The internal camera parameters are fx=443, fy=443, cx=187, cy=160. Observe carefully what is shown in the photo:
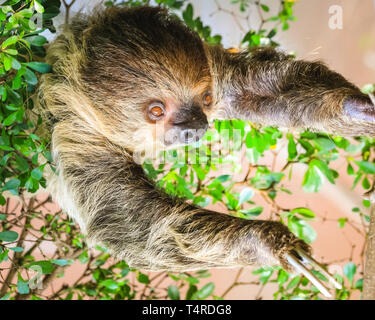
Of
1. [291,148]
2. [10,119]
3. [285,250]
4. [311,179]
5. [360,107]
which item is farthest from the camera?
[291,148]

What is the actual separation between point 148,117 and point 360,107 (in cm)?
107

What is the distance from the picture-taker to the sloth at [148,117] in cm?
220

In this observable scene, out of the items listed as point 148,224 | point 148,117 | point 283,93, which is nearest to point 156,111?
point 148,117

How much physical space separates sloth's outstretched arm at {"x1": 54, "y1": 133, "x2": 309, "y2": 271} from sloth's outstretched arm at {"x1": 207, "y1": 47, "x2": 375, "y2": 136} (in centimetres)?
72

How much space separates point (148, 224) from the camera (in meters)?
2.34

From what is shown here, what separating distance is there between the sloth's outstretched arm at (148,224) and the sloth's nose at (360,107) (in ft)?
2.14

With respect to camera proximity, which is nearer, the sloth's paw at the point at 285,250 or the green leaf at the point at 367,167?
the sloth's paw at the point at 285,250

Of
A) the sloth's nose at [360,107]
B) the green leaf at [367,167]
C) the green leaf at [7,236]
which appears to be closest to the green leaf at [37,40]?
the green leaf at [7,236]

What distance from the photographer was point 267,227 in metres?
2.03

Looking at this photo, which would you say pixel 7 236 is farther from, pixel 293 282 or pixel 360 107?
pixel 293 282

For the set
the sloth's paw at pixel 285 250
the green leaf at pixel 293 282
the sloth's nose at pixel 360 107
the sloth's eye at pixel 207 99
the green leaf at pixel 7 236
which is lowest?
the green leaf at pixel 293 282

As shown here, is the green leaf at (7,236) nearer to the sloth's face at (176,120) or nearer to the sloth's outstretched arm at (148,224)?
the sloth's outstretched arm at (148,224)

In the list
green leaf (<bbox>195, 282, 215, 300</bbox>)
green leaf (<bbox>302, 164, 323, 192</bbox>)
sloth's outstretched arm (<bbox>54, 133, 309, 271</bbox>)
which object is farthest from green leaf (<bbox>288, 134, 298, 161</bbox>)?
green leaf (<bbox>195, 282, 215, 300</bbox>)

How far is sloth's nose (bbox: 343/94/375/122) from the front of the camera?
2070 millimetres
